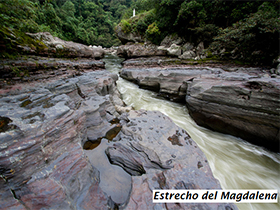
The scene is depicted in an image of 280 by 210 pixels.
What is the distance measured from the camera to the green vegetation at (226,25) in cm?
571

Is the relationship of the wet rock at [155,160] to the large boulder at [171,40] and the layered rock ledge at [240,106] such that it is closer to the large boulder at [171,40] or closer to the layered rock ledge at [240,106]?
the layered rock ledge at [240,106]

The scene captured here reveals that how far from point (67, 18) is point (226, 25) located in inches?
1103

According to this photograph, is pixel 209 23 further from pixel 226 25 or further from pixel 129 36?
pixel 129 36

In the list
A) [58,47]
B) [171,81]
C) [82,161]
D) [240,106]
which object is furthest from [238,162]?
[58,47]

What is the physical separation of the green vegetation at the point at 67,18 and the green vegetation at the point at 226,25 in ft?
32.1

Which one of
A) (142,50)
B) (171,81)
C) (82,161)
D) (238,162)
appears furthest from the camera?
(142,50)

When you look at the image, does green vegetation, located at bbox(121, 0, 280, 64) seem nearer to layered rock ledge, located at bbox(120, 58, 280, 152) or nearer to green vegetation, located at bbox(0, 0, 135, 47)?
layered rock ledge, located at bbox(120, 58, 280, 152)

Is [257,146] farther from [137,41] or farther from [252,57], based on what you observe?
[137,41]

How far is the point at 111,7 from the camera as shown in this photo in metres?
49.7

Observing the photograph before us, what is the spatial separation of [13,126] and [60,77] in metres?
3.86

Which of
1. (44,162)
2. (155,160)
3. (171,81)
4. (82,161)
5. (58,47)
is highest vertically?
(58,47)

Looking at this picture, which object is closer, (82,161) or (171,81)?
(82,161)

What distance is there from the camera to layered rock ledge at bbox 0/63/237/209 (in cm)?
142

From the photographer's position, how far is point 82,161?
1964mm
